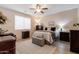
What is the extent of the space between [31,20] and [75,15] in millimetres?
1335

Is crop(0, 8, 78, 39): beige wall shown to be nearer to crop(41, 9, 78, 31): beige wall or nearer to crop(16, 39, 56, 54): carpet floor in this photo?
crop(41, 9, 78, 31): beige wall

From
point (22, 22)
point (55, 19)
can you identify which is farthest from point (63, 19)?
point (22, 22)

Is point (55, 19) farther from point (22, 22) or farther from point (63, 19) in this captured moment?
point (22, 22)

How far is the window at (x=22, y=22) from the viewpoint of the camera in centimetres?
242

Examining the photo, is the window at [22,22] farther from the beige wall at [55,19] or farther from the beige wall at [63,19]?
the beige wall at [63,19]

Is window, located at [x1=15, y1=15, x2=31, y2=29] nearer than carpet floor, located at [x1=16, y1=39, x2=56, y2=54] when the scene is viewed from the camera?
Yes

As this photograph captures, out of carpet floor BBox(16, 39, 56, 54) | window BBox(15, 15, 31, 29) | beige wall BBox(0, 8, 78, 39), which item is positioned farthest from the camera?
carpet floor BBox(16, 39, 56, 54)

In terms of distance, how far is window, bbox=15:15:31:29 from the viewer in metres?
2.42

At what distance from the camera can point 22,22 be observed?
253cm

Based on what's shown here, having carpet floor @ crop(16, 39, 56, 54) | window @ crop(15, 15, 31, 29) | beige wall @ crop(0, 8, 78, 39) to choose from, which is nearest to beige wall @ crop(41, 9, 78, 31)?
beige wall @ crop(0, 8, 78, 39)

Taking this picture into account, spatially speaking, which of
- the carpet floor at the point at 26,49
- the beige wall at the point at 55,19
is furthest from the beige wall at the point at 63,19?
the carpet floor at the point at 26,49

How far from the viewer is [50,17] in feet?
8.48
